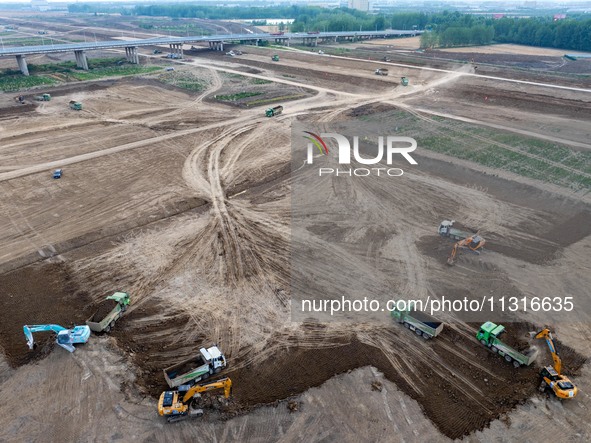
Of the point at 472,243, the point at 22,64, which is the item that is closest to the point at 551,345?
the point at 472,243

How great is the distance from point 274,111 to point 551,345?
141ft

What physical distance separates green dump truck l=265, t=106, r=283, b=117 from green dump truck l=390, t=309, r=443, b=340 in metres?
37.7

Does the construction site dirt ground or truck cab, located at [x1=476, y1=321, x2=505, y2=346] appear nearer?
the construction site dirt ground

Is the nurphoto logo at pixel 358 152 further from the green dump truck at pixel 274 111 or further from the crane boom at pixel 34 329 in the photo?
the crane boom at pixel 34 329

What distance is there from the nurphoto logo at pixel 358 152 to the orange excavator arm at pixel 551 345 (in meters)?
20.3

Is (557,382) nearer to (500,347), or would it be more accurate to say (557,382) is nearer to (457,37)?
(500,347)

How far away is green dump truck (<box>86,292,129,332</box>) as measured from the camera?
2109 cm

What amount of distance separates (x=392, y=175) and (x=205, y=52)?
84858 mm

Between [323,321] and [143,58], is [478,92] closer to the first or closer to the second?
[323,321]

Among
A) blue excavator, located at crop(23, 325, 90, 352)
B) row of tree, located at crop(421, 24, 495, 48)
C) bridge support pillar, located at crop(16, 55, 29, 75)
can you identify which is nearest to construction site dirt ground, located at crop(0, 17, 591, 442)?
blue excavator, located at crop(23, 325, 90, 352)

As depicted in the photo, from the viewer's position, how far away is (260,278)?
84.3 feet

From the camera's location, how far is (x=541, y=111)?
2125 inches

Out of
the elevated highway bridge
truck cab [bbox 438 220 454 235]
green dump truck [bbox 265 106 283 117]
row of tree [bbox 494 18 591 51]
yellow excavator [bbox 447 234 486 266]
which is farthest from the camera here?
row of tree [bbox 494 18 591 51]

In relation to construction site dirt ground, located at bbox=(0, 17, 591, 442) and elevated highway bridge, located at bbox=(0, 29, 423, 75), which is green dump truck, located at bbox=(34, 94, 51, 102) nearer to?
construction site dirt ground, located at bbox=(0, 17, 591, 442)
